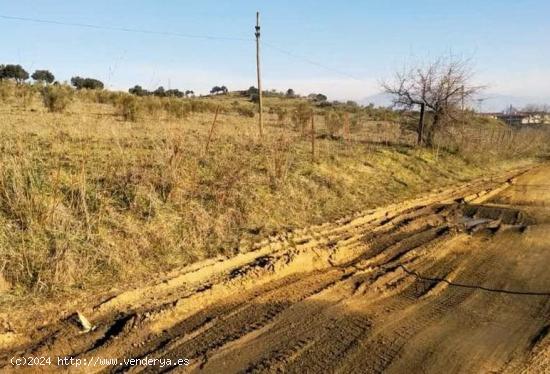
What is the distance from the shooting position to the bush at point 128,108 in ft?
67.4

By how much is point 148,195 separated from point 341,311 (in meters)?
4.06

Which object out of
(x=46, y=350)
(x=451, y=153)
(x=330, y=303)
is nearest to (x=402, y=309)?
(x=330, y=303)

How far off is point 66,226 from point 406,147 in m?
15.7

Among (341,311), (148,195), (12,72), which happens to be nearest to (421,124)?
(148,195)

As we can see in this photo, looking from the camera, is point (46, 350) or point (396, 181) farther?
point (396, 181)

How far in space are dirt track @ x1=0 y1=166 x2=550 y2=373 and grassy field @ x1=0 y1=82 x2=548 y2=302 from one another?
744 millimetres

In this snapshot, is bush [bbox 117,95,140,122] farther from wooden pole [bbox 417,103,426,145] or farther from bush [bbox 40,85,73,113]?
wooden pole [bbox 417,103,426,145]

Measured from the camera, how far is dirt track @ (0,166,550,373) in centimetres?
529

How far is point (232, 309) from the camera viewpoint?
649cm

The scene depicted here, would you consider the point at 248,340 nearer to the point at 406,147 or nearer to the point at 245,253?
the point at 245,253

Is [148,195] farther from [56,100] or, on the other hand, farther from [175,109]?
[175,109]

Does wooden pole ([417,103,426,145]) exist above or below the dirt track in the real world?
above

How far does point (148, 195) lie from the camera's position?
351 inches

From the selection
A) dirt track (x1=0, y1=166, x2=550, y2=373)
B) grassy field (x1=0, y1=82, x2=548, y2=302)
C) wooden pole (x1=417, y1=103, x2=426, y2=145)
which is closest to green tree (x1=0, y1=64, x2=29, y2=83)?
grassy field (x1=0, y1=82, x2=548, y2=302)
